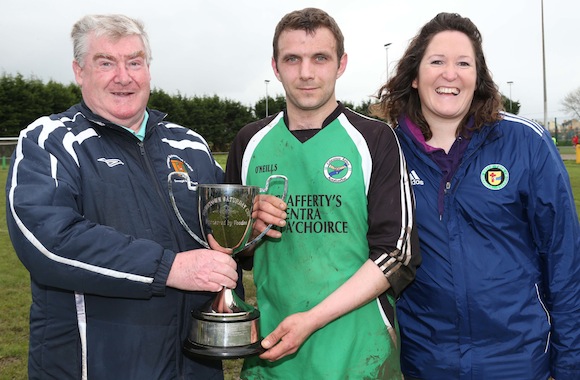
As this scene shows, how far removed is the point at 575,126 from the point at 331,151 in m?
56.2

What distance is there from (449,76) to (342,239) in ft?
2.82

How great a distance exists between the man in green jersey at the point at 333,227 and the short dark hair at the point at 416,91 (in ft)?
1.37

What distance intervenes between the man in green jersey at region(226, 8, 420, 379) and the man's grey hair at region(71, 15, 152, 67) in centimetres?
61

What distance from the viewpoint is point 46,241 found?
1.91 meters

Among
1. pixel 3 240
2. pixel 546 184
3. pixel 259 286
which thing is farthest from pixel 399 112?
pixel 3 240

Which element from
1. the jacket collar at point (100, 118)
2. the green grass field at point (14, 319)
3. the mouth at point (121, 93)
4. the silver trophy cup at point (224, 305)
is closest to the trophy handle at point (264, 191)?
the silver trophy cup at point (224, 305)

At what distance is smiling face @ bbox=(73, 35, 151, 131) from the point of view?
7.47ft

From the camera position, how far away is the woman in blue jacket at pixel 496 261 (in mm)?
2312

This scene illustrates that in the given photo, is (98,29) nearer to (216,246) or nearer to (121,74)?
(121,74)

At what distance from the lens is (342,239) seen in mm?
2316

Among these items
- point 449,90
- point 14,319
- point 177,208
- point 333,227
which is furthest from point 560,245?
point 14,319

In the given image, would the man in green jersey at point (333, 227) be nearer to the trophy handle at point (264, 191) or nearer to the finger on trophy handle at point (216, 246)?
the trophy handle at point (264, 191)

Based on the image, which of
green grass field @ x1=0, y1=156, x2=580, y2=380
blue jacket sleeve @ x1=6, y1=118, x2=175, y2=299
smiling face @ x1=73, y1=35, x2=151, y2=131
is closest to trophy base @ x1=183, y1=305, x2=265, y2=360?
blue jacket sleeve @ x1=6, y1=118, x2=175, y2=299

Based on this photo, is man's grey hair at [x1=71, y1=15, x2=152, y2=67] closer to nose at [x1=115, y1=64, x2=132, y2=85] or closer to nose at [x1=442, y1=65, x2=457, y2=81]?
nose at [x1=115, y1=64, x2=132, y2=85]
